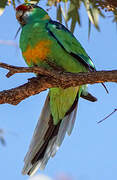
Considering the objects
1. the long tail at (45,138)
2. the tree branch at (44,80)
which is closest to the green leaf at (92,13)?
the long tail at (45,138)

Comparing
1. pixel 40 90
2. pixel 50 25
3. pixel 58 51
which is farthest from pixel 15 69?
pixel 50 25

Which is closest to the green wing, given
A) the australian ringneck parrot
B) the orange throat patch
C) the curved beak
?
the australian ringneck parrot

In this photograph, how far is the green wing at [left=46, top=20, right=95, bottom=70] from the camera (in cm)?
331

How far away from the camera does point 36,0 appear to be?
3.70m

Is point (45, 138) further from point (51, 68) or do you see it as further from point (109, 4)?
point (109, 4)

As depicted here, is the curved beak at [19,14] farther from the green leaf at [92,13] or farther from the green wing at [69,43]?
the green leaf at [92,13]

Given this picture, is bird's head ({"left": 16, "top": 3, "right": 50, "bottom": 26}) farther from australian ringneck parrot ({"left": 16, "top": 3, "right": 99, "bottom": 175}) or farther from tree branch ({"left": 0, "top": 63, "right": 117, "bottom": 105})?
tree branch ({"left": 0, "top": 63, "right": 117, "bottom": 105})

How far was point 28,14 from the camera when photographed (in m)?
3.75

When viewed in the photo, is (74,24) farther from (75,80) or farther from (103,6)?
(75,80)

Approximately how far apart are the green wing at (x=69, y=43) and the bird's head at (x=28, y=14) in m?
0.25

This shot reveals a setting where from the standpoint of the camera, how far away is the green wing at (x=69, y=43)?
3.31 m

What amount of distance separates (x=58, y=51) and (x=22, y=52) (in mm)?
348

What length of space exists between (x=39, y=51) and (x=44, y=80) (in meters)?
0.36

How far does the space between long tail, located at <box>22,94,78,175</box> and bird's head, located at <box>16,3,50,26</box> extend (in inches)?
33.5
